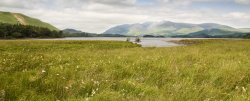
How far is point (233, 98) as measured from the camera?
264 inches

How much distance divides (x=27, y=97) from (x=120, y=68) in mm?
4354

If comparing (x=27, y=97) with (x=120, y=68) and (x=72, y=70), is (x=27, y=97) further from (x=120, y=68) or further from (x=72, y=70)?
(x=120, y=68)

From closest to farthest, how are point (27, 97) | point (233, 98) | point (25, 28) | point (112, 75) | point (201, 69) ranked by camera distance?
point (27, 97), point (233, 98), point (112, 75), point (201, 69), point (25, 28)

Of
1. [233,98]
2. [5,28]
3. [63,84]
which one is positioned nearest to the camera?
[233,98]

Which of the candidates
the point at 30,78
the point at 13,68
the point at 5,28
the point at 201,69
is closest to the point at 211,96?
the point at 201,69

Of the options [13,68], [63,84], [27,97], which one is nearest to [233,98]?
[63,84]

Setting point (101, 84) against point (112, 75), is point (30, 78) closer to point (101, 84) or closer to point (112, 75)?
point (101, 84)

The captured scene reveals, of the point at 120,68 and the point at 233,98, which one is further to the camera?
the point at 120,68

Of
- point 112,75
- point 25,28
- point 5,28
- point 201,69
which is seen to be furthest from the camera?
point 25,28

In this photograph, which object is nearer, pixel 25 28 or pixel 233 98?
pixel 233 98

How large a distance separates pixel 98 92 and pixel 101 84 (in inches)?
21.1

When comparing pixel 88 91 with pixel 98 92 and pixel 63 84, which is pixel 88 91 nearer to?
pixel 98 92

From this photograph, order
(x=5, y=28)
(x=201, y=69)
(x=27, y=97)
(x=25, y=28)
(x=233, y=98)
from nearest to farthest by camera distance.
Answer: (x=27, y=97), (x=233, y=98), (x=201, y=69), (x=5, y=28), (x=25, y=28)

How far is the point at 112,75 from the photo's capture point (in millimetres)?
8742
